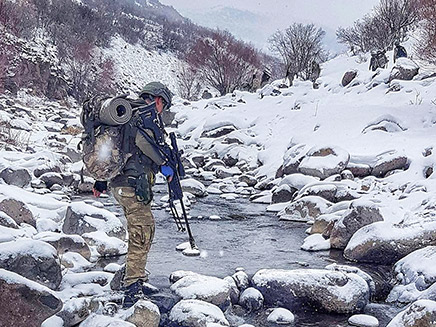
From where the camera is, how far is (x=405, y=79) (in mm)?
16172

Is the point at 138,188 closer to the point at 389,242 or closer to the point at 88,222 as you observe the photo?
the point at 88,222

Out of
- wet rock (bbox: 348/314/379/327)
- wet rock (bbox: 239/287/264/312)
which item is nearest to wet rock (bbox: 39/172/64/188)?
wet rock (bbox: 239/287/264/312)

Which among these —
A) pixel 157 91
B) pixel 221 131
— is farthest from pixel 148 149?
pixel 221 131

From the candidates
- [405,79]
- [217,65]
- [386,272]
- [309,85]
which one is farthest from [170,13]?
[386,272]

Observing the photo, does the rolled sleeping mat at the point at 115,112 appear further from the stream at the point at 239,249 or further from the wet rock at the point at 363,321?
the wet rock at the point at 363,321

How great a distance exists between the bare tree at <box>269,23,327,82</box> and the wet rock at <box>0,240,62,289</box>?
2598 centimetres

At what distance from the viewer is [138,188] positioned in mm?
3787

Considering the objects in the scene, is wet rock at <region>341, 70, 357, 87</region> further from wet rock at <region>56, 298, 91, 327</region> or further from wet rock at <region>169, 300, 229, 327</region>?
wet rock at <region>56, 298, 91, 327</region>

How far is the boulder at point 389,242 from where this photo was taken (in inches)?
228

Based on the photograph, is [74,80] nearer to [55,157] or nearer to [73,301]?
[55,157]

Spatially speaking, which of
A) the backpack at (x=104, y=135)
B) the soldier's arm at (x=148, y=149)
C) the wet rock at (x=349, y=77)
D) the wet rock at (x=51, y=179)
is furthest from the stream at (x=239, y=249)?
the wet rock at (x=349, y=77)

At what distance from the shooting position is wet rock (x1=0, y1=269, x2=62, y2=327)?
3098 millimetres

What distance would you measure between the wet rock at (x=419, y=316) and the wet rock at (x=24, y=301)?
268 centimetres

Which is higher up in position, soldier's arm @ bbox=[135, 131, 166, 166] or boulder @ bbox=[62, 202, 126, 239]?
soldier's arm @ bbox=[135, 131, 166, 166]
